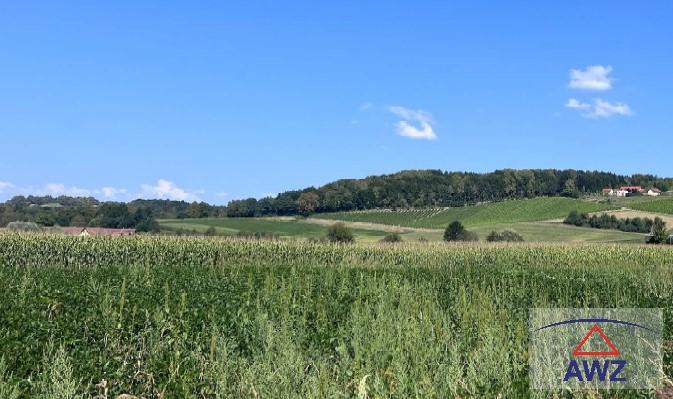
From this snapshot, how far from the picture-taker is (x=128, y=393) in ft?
21.4

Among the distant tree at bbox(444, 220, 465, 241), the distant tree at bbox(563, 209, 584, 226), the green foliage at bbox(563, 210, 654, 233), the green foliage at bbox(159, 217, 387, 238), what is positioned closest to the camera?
the distant tree at bbox(444, 220, 465, 241)

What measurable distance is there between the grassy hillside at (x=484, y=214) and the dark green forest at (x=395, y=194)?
592 cm

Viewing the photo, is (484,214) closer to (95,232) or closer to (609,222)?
(609,222)

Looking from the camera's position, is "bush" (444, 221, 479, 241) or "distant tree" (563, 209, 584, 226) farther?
"distant tree" (563, 209, 584, 226)

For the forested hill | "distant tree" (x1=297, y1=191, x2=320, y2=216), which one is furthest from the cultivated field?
the forested hill

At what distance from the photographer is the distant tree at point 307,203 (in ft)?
373

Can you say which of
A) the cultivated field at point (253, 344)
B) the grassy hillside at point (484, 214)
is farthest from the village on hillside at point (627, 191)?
the cultivated field at point (253, 344)

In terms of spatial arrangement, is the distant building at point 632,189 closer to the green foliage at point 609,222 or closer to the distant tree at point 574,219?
the distant tree at point 574,219

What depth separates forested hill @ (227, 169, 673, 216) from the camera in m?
116

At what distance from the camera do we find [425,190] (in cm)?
12412

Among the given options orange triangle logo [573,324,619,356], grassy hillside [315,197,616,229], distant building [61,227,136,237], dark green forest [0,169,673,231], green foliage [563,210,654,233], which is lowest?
orange triangle logo [573,324,619,356]

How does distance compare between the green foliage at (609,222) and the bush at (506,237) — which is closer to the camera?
the bush at (506,237)

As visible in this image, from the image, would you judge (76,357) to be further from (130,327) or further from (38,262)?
(38,262)

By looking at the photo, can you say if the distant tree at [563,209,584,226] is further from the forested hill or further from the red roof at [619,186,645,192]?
the red roof at [619,186,645,192]
